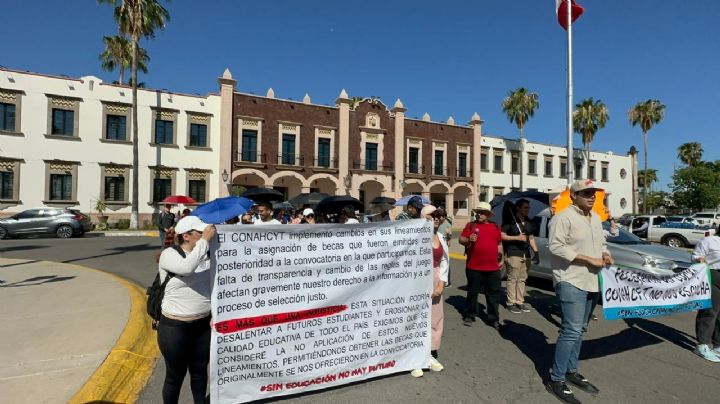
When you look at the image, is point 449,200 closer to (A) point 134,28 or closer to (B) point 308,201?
(B) point 308,201

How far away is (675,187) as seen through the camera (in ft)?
126

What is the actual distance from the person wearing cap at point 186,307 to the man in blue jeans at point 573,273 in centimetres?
301

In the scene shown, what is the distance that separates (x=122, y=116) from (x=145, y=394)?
88.2ft

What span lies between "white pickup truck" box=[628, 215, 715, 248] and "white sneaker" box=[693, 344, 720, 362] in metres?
16.4

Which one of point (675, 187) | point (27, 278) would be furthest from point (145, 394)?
point (675, 187)

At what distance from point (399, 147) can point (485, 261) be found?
96.2 feet

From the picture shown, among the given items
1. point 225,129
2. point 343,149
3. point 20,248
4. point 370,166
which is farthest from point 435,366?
point 370,166

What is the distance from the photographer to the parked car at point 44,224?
18266mm

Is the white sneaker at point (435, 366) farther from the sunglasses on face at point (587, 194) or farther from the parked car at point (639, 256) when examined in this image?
the parked car at point (639, 256)

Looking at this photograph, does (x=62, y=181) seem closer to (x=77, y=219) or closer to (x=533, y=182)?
(x=77, y=219)

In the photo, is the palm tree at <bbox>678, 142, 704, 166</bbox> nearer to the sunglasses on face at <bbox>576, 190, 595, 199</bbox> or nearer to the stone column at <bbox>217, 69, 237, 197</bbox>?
the stone column at <bbox>217, 69, 237, 197</bbox>

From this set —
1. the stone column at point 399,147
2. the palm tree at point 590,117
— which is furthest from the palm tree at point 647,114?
the stone column at point 399,147

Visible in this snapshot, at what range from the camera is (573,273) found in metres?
3.58

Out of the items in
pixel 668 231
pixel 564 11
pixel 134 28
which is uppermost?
pixel 134 28
